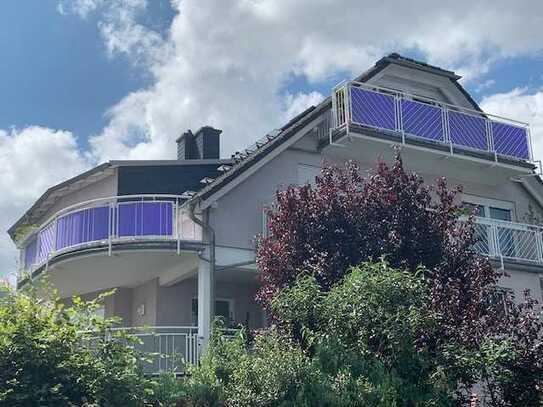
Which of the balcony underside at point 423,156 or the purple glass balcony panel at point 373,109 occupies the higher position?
the purple glass balcony panel at point 373,109

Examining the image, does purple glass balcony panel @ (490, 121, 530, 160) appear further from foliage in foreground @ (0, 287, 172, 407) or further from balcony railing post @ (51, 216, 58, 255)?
foliage in foreground @ (0, 287, 172, 407)

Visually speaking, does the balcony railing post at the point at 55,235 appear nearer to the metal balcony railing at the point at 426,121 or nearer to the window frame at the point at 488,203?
the metal balcony railing at the point at 426,121

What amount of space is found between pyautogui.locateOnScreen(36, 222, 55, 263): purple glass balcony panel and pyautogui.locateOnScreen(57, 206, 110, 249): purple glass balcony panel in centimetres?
39

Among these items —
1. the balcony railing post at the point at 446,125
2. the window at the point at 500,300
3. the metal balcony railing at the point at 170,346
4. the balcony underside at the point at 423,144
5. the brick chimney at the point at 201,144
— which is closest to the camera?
the window at the point at 500,300

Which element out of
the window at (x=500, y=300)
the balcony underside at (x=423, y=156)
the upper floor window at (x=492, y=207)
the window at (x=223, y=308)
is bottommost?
the window at (x=500, y=300)

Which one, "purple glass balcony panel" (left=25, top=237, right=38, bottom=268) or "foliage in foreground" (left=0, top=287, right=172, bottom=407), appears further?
"purple glass balcony panel" (left=25, top=237, right=38, bottom=268)

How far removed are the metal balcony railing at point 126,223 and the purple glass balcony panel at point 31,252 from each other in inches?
98.4

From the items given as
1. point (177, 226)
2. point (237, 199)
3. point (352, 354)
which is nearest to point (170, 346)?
point (177, 226)

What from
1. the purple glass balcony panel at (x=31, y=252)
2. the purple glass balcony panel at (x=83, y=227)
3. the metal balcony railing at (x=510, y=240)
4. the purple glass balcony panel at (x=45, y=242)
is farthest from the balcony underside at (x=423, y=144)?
the purple glass balcony panel at (x=31, y=252)

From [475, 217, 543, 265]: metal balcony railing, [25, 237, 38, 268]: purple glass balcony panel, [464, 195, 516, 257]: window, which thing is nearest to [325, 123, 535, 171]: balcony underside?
[464, 195, 516, 257]: window

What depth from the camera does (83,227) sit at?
56.0ft

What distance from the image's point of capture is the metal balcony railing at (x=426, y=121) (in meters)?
19.0

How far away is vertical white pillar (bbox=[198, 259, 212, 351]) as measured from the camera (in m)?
16.2

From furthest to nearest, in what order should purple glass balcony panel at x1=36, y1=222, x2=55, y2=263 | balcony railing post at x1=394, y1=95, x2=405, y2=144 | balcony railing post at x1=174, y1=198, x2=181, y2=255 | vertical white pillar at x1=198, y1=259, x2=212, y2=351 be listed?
balcony railing post at x1=394, y1=95, x2=405, y2=144
purple glass balcony panel at x1=36, y1=222, x2=55, y2=263
balcony railing post at x1=174, y1=198, x2=181, y2=255
vertical white pillar at x1=198, y1=259, x2=212, y2=351
